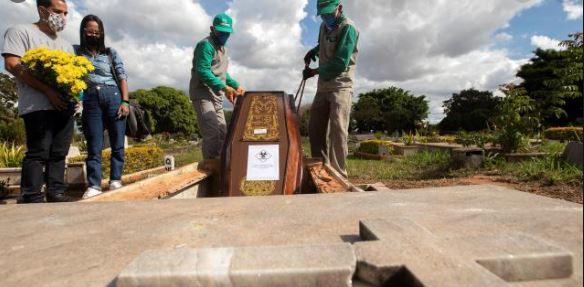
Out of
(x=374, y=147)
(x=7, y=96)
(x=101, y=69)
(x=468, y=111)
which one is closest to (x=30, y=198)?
(x=101, y=69)

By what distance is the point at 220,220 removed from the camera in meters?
1.65

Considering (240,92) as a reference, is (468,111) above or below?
above

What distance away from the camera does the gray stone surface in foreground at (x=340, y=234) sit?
0.91m

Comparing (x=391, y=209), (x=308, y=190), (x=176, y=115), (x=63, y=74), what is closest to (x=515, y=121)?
(x=308, y=190)

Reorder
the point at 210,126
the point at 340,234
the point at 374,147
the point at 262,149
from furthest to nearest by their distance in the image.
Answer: the point at 374,147 → the point at 210,126 → the point at 262,149 → the point at 340,234

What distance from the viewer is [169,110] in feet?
155

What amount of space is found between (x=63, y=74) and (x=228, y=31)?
1682 mm

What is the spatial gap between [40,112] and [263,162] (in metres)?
1.80

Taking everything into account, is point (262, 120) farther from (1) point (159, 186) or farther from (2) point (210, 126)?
(1) point (159, 186)

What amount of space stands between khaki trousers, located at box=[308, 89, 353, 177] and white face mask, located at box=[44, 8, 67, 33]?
2553 mm

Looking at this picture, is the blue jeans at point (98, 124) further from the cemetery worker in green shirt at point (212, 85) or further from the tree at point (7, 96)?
the tree at point (7, 96)

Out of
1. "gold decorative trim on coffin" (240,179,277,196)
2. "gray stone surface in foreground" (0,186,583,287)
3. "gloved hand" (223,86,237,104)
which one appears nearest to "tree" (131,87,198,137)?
"gloved hand" (223,86,237,104)

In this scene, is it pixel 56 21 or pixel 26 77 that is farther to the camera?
pixel 56 21

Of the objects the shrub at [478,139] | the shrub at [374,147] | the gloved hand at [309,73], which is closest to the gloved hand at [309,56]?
the gloved hand at [309,73]
